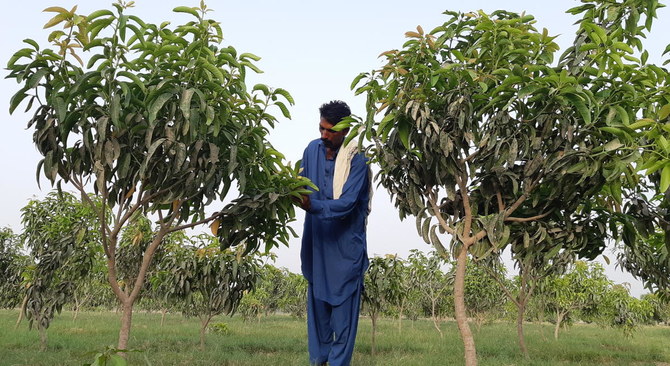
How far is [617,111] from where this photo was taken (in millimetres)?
3500

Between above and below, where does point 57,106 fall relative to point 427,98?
below

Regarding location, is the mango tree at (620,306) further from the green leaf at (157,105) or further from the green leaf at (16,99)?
the green leaf at (16,99)

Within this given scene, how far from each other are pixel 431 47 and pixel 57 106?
8.25 feet

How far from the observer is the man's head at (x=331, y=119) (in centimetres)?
446

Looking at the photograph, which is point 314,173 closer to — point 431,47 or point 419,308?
point 431,47

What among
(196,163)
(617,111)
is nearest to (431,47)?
(617,111)

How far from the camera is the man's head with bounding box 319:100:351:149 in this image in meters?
4.46

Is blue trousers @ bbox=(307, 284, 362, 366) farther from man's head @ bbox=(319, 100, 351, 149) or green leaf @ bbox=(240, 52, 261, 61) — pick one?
green leaf @ bbox=(240, 52, 261, 61)

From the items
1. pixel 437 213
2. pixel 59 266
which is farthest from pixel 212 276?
pixel 437 213

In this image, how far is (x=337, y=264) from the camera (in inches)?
169

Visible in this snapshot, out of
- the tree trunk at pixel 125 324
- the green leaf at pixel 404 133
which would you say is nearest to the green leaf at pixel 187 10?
the green leaf at pixel 404 133

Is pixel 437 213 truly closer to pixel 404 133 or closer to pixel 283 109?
pixel 404 133

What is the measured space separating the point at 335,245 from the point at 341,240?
6 cm

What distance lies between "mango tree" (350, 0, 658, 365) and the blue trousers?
0.88 metres
